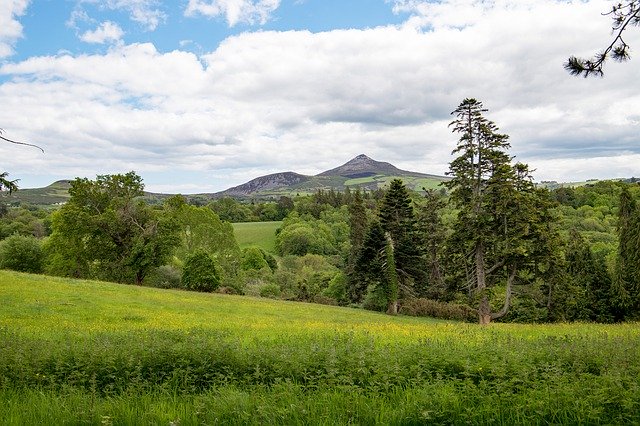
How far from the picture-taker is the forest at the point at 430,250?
32.6 metres

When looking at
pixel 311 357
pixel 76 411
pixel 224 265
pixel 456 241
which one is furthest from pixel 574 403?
pixel 224 265

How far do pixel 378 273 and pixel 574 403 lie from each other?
141ft

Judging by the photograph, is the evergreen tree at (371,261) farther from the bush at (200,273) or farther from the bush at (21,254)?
the bush at (21,254)

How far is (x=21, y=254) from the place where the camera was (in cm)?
6588

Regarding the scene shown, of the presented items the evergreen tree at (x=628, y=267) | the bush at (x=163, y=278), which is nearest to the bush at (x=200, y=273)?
the bush at (x=163, y=278)

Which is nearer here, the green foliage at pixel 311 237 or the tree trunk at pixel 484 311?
the tree trunk at pixel 484 311

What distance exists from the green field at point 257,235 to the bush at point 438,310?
8303 centimetres

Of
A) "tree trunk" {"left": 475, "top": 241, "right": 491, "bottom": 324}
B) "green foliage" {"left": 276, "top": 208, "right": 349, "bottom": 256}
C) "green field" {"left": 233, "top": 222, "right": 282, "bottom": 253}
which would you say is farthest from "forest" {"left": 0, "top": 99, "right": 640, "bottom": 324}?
"green field" {"left": 233, "top": 222, "right": 282, "bottom": 253}

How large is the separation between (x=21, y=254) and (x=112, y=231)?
79.5 ft

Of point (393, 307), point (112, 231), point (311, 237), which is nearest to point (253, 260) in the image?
point (311, 237)

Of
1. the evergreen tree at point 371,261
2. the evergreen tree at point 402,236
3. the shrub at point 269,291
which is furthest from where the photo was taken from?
the shrub at point 269,291

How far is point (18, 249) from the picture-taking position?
214 ft

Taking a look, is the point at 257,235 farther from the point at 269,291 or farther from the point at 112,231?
the point at 112,231

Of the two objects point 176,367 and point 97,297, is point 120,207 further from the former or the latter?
point 176,367
